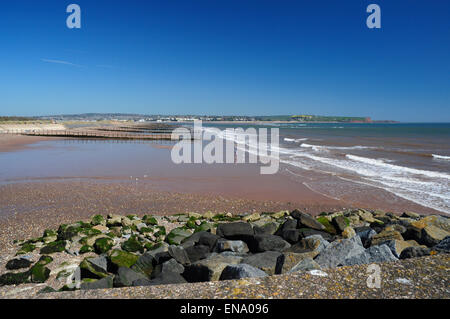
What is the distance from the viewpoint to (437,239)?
6.59 m

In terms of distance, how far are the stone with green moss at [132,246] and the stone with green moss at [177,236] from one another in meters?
0.78

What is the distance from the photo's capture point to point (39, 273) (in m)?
6.13

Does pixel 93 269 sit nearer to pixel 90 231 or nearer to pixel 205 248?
pixel 205 248

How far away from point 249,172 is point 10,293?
17.7m

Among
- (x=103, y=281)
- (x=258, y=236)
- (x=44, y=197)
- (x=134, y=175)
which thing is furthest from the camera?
(x=134, y=175)

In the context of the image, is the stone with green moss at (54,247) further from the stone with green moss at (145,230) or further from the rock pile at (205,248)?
the stone with green moss at (145,230)

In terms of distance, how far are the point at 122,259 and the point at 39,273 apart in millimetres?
1672

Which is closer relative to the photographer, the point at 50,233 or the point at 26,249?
the point at 26,249

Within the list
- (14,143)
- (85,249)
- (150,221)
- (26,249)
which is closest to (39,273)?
(85,249)

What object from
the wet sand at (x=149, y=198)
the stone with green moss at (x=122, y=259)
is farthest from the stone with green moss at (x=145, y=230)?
the wet sand at (x=149, y=198)
